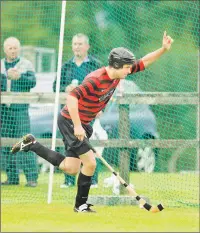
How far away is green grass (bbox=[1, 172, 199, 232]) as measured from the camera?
36.9 feet

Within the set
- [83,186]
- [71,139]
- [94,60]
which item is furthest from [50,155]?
[94,60]

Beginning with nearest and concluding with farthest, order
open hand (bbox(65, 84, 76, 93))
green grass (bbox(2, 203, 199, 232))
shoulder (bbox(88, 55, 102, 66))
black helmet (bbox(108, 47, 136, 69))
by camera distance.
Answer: green grass (bbox(2, 203, 199, 232))
black helmet (bbox(108, 47, 136, 69))
open hand (bbox(65, 84, 76, 93))
shoulder (bbox(88, 55, 102, 66))

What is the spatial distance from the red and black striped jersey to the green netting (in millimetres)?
1941

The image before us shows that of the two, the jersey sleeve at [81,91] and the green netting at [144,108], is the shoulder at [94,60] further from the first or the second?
the jersey sleeve at [81,91]

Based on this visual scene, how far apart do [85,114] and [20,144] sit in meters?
1.04

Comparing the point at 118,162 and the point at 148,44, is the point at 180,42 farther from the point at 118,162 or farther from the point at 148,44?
the point at 118,162

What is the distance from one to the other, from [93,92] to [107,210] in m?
1.49

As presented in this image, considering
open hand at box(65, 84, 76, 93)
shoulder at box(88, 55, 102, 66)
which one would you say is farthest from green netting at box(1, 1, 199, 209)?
open hand at box(65, 84, 76, 93)

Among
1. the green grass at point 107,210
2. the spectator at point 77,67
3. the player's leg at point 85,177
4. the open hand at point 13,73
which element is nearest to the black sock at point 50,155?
the player's leg at point 85,177

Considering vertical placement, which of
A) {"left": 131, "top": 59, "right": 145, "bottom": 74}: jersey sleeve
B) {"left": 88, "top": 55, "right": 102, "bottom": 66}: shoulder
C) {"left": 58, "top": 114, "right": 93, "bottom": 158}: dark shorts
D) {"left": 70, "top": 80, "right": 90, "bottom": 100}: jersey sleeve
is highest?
{"left": 131, "top": 59, "right": 145, "bottom": 74}: jersey sleeve

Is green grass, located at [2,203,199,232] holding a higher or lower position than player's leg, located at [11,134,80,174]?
lower

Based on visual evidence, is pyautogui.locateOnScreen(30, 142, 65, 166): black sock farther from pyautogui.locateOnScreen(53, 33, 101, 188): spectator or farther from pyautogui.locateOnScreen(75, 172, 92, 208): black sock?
pyautogui.locateOnScreen(53, 33, 101, 188): spectator

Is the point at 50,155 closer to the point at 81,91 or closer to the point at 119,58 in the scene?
the point at 81,91

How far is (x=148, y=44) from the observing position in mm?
15445
